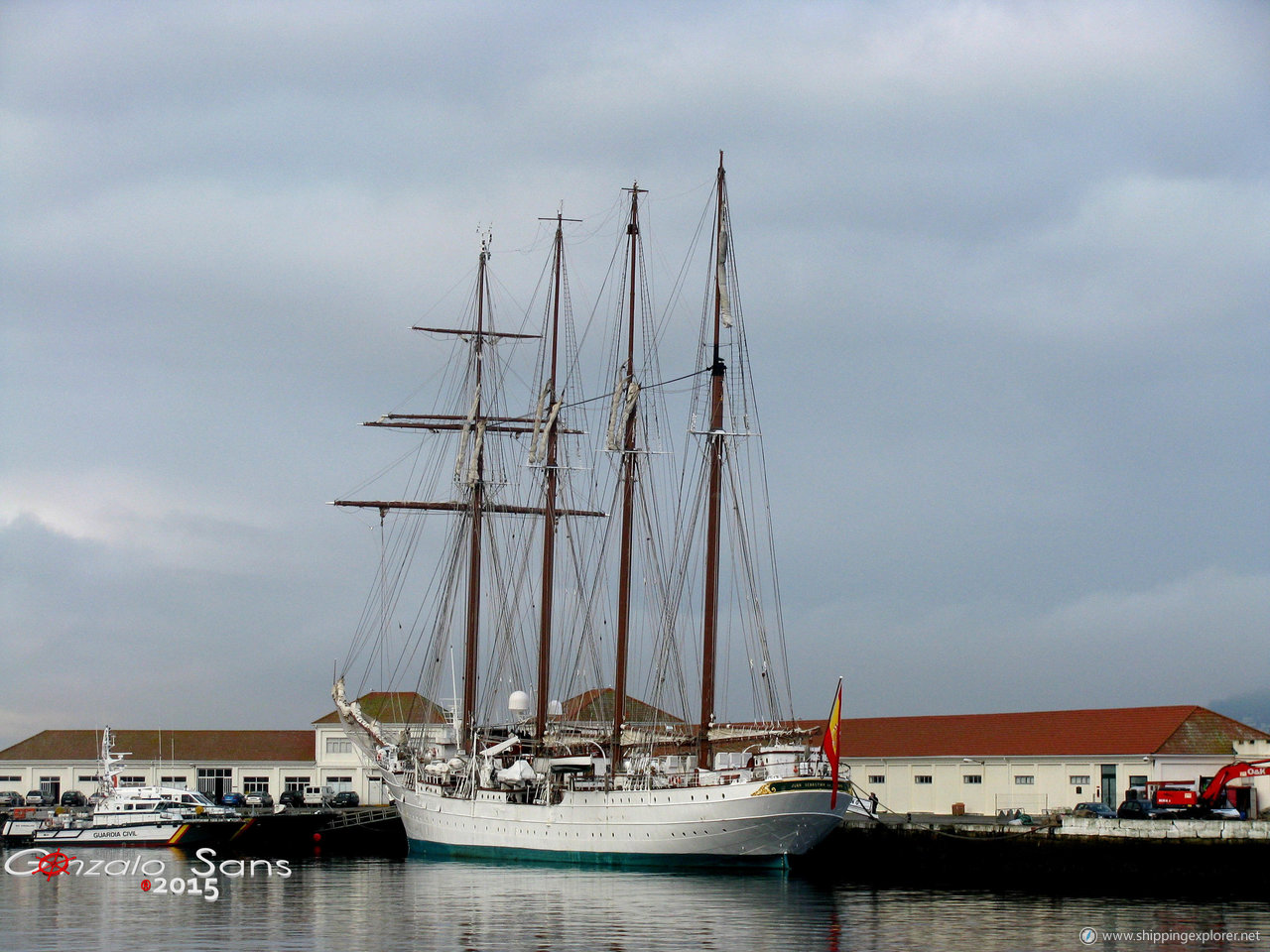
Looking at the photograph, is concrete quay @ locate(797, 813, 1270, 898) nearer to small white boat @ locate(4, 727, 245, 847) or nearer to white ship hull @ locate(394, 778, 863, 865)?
white ship hull @ locate(394, 778, 863, 865)

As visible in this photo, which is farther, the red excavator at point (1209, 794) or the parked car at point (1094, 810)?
the parked car at point (1094, 810)

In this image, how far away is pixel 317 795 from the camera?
102 m

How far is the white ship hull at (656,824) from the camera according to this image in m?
57.0

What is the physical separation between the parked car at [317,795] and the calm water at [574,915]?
37.5 m

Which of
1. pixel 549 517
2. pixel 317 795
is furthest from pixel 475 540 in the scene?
pixel 317 795

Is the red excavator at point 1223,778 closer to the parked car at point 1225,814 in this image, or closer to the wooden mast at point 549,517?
the parked car at point 1225,814

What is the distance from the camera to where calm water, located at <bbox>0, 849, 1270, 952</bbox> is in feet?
122

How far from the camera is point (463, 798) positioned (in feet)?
234

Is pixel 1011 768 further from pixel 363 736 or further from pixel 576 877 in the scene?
pixel 363 736

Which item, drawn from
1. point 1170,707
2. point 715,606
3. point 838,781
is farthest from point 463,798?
point 1170,707

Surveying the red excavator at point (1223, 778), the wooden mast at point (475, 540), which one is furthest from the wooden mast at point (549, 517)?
the red excavator at point (1223, 778)

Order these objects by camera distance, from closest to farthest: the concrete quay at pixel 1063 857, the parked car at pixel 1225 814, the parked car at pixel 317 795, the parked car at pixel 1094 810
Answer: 1. the concrete quay at pixel 1063 857
2. the parked car at pixel 1225 814
3. the parked car at pixel 1094 810
4. the parked car at pixel 317 795

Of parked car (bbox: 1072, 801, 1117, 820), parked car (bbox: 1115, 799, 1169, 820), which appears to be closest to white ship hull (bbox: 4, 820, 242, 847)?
parked car (bbox: 1072, 801, 1117, 820)

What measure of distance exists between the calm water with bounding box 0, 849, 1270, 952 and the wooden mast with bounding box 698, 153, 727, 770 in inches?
271
